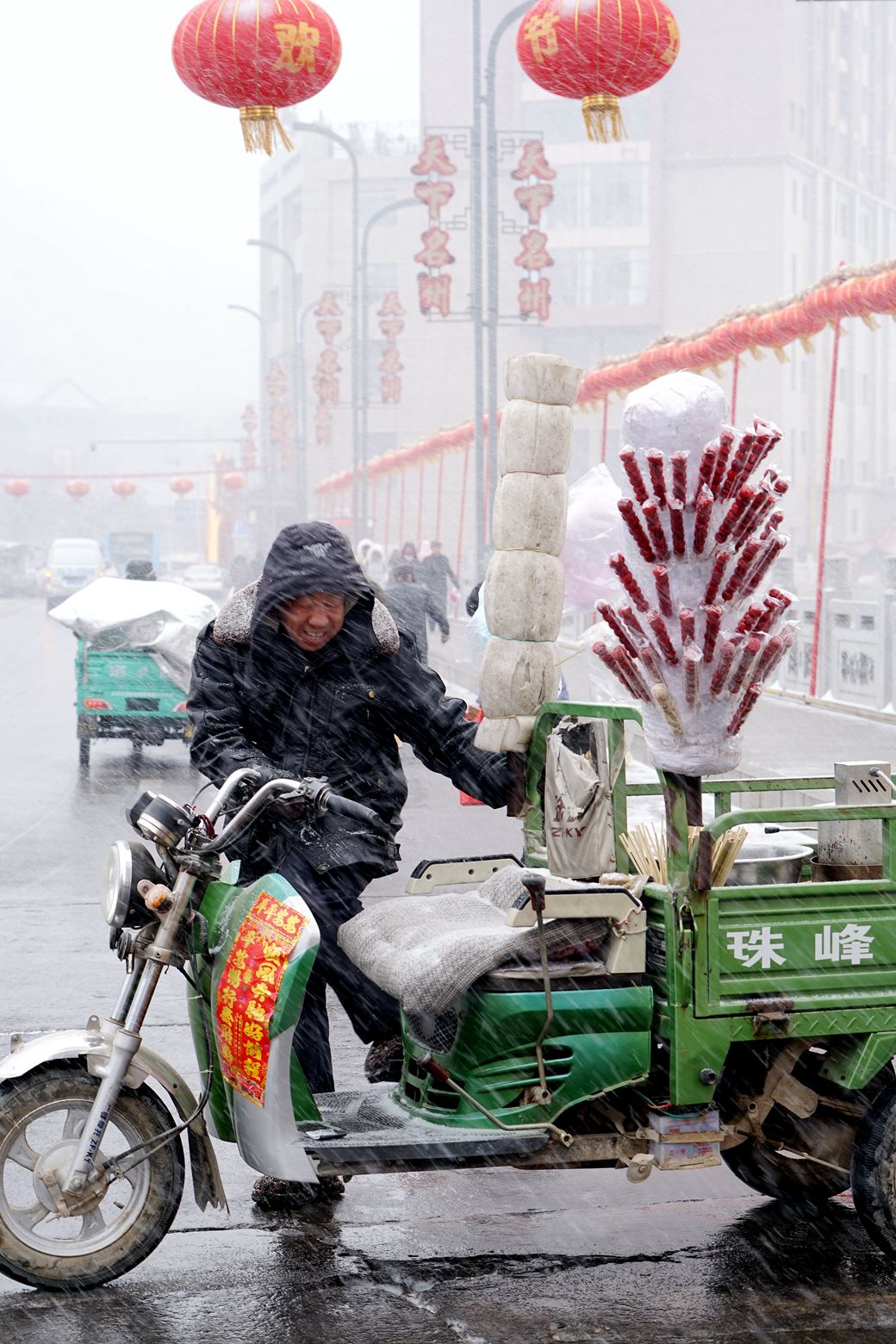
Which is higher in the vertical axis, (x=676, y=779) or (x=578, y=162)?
(x=578, y=162)

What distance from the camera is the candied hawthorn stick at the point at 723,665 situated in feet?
12.8

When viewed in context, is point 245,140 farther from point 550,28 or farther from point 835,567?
point 835,567

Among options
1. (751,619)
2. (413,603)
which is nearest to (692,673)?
(751,619)

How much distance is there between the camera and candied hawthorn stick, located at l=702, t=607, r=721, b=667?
391cm

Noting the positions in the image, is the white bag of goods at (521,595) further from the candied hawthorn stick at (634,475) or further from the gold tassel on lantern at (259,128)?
the gold tassel on lantern at (259,128)

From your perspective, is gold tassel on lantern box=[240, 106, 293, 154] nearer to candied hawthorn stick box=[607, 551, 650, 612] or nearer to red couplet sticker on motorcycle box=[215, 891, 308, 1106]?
candied hawthorn stick box=[607, 551, 650, 612]

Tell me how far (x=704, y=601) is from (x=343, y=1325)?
1.82 m

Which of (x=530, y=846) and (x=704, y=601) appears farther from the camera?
(x=530, y=846)

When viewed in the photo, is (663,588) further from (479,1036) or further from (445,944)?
(479,1036)

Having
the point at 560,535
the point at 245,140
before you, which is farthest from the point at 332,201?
the point at 560,535

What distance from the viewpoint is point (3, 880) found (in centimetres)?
993

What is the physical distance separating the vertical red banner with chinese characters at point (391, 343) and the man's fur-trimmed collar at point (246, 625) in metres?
35.8

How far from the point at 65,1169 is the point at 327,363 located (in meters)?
44.8

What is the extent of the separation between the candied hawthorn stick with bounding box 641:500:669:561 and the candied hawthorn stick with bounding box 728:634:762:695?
279 millimetres
